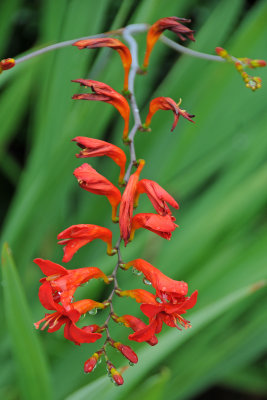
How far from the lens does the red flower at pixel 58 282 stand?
561mm

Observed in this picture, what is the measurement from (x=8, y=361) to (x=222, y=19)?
0.93m

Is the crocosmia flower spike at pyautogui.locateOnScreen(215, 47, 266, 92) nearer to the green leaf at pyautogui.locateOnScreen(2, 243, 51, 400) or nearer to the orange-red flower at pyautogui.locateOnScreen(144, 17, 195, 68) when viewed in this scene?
the orange-red flower at pyautogui.locateOnScreen(144, 17, 195, 68)

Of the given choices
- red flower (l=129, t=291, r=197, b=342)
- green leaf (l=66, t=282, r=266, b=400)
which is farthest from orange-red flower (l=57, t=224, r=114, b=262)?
green leaf (l=66, t=282, r=266, b=400)

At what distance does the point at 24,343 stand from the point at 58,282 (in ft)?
0.95

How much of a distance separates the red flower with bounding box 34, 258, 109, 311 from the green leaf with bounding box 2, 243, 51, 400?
6.9 inches

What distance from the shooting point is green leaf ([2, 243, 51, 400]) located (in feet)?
2.60

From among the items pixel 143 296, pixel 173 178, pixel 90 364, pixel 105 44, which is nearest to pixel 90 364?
pixel 90 364

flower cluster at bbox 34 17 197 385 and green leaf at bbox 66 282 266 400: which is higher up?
flower cluster at bbox 34 17 197 385

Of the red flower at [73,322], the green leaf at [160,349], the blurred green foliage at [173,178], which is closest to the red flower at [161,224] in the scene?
the red flower at [73,322]

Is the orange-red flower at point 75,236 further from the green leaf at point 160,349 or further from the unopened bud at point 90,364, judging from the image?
the green leaf at point 160,349

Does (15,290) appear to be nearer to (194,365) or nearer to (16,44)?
(194,365)

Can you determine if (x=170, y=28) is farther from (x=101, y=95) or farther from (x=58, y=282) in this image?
(x=58, y=282)

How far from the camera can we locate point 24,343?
841mm

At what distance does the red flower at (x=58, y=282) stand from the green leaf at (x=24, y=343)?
18cm
